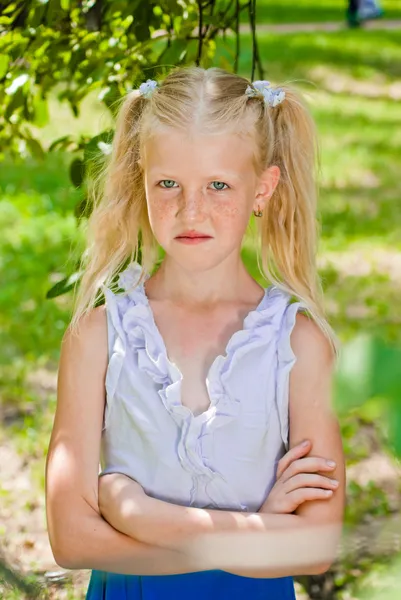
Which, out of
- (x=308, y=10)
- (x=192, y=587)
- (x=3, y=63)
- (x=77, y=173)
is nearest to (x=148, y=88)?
(x=77, y=173)

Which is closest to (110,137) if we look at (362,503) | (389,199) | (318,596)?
(318,596)

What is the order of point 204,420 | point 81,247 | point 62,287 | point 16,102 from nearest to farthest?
1. point 204,420
2. point 62,287
3. point 81,247
4. point 16,102

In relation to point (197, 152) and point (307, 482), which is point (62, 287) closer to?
point (197, 152)

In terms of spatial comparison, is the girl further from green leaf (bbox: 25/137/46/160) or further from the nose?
green leaf (bbox: 25/137/46/160)

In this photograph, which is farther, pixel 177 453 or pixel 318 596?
pixel 318 596

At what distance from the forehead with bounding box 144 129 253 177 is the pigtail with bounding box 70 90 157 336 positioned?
0.18m

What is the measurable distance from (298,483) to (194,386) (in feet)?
0.90

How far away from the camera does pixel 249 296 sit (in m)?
2.14

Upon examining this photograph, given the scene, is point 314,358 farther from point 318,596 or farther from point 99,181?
point 318,596

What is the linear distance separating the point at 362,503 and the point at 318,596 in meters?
0.72

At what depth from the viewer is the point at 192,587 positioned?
6.60 feet

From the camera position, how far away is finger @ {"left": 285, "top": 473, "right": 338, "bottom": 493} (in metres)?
1.90

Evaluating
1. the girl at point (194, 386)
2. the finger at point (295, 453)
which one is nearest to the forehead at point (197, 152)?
the girl at point (194, 386)

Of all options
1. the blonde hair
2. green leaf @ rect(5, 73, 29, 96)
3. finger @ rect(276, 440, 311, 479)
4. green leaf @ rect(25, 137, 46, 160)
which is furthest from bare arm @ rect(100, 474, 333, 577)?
green leaf @ rect(25, 137, 46, 160)
